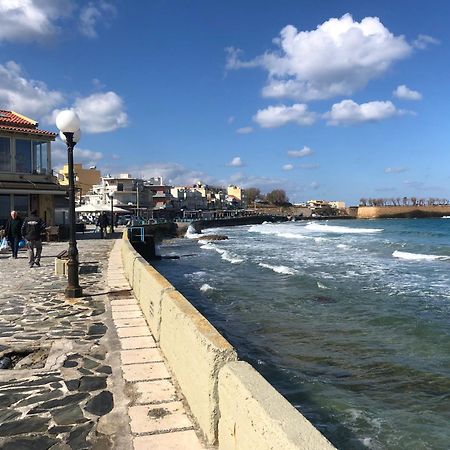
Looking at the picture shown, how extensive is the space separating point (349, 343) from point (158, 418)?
594 cm

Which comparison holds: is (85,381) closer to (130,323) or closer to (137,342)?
(137,342)

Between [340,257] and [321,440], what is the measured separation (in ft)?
87.6

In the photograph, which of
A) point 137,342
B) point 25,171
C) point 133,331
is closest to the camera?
point 137,342

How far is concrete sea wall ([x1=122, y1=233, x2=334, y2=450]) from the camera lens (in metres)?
2.37

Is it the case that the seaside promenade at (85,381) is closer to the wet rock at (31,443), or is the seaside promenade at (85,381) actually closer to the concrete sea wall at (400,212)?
the wet rock at (31,443)

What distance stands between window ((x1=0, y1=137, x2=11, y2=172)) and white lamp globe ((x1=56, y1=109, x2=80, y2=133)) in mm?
16073

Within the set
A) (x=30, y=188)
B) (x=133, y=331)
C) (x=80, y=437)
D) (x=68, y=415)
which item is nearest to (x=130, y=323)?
(x=133, y=331)

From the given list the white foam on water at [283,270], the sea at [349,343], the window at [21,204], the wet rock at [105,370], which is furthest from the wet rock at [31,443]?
the window at [21,204]

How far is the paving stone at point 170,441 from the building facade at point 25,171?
20897mm

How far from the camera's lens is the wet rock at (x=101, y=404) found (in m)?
4.15

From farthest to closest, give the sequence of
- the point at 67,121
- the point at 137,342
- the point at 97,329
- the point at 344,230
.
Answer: the point at 344,230 < the point at 67,121 < the point at 97,329 < the point at 137,342

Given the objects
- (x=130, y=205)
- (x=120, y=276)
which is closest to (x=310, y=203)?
(x=130, y=205)

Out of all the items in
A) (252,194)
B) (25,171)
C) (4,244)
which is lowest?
(4,244)

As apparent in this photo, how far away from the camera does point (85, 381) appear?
4844 millimetres
